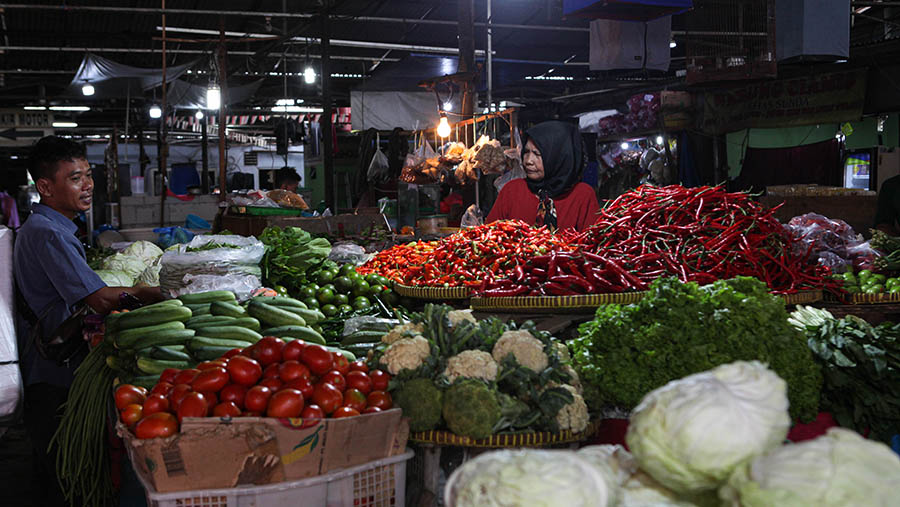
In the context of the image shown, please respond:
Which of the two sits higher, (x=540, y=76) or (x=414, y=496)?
(x=540, y=76)

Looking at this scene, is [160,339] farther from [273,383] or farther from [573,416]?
[573,416]

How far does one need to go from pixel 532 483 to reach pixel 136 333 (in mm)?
2598

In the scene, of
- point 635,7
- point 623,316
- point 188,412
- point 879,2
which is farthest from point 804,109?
point 188,412

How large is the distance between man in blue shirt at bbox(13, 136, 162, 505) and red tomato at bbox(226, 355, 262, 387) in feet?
5.42

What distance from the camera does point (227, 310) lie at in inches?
144

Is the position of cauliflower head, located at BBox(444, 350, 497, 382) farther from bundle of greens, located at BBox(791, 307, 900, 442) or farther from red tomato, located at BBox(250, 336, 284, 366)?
bundle of greens, located at BBox(791, 307, 900, 442)

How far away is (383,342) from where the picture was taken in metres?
3.07

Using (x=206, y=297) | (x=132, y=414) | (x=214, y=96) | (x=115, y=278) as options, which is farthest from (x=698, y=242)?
(x=214, y=96)

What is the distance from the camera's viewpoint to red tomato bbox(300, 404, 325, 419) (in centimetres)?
237

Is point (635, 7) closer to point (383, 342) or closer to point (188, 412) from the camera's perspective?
point (383, 342)

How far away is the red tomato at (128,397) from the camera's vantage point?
99.0 inches

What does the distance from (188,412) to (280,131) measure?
45.7 ft

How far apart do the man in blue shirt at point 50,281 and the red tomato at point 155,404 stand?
163cm

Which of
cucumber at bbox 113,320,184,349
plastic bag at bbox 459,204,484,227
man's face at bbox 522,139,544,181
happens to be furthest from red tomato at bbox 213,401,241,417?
plastic bag at bbox 459,204,484,227
